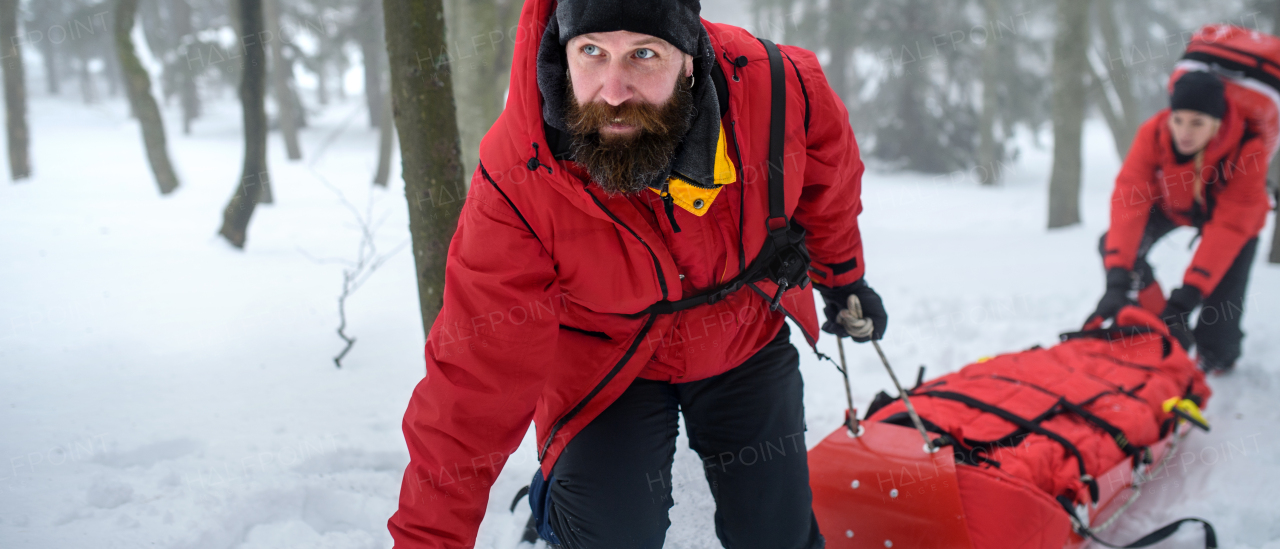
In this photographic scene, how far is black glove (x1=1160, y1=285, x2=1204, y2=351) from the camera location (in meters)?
3.50

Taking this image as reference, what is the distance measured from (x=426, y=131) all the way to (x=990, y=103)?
14111 mm

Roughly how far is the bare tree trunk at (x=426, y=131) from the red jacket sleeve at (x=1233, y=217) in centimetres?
376

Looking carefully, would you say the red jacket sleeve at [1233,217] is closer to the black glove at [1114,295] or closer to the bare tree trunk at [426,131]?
the black glove at [1114,295]

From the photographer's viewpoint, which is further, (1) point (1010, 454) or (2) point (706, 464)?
(1) point (1010, 454)

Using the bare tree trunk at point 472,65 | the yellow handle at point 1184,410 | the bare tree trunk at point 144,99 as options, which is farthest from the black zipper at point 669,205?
the bare tree trunk at point 144,99

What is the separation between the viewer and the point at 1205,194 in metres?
3.76

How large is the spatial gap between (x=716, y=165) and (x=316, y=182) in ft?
37.2

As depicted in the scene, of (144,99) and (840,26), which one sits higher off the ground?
(840,26)

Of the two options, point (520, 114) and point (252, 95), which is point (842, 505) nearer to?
point (520, 114)

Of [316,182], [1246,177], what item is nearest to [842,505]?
[1246,177]

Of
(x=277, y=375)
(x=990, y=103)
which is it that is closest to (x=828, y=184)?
(x=277, y=375)

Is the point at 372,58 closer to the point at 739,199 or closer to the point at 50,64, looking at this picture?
the point at 50,64

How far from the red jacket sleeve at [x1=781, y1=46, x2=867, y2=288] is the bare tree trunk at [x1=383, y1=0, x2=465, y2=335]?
1363mm

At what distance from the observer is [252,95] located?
19.5ft
